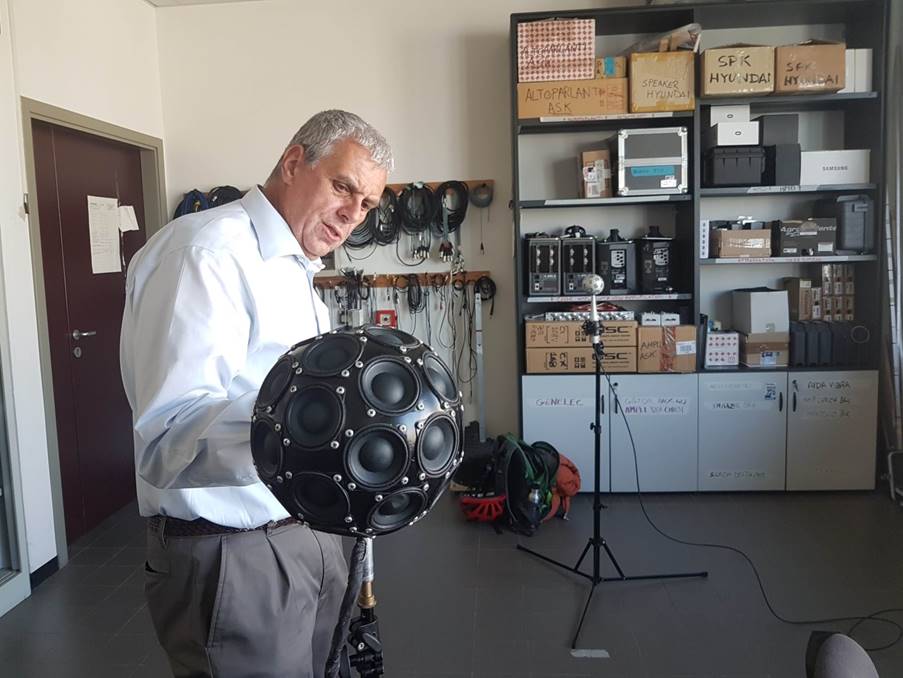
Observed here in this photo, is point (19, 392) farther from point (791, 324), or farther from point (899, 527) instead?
point (899, 527)

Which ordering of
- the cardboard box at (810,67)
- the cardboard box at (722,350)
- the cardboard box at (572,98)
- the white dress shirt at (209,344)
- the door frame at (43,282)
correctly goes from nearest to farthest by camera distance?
the white dress shirt at (209,344) → the door frame at (43,282) → the cardboard box at (810,67) → the cardboard box at (572,98) → the cardboard box at (722,350)

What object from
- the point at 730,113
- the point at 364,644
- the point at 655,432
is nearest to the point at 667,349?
the point at 655,432

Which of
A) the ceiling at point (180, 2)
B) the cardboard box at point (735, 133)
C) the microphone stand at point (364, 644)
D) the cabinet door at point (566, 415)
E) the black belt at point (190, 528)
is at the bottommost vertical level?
the cabinet door at point (566, 415)

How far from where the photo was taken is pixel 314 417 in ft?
2.73

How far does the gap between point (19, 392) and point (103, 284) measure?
105 centimetres

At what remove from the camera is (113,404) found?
408 centimetres

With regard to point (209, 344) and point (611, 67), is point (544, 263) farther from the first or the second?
point (209, 344)

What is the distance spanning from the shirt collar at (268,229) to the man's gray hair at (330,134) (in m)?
0.12

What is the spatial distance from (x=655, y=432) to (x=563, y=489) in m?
0.70

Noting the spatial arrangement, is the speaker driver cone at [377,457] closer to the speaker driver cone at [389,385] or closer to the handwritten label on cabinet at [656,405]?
the speaker driver cone at [389,385]

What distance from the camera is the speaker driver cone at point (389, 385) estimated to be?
2.74 feet

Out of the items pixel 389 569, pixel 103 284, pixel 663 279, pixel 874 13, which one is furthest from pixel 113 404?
pixel 874 13

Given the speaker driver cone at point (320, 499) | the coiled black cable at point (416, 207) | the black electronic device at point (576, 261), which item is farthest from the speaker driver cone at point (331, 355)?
the coiled black cable at point (416, 207)

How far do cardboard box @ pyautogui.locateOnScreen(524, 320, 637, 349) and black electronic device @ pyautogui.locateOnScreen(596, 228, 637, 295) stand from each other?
25 centimetres
